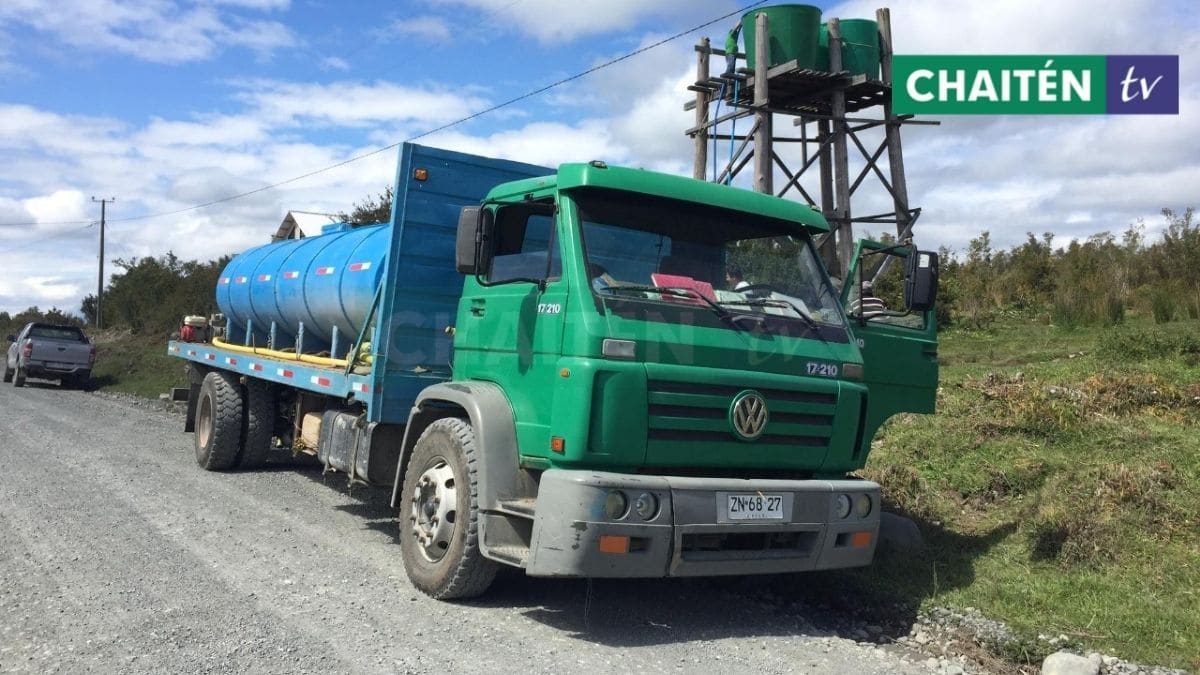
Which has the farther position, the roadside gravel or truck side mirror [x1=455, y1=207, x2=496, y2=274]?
truck side mirror [x1=455, y1=207, x2=496, y2=274]

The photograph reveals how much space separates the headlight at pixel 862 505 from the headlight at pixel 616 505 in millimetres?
1496

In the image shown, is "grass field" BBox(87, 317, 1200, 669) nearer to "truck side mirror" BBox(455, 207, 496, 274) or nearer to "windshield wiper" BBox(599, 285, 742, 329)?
"windshield wiper" BBox(599, 285, 742, 329)

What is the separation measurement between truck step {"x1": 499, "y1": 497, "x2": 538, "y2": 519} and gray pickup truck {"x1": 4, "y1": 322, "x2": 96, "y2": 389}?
2241cm

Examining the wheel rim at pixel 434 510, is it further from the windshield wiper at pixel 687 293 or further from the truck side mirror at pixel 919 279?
the truck side mirror at pixel 919 279

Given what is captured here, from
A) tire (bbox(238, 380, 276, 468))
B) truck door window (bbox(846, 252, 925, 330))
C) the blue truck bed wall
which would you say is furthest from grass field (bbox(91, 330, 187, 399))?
truck door window (bbox(846, 252, 925, 330))

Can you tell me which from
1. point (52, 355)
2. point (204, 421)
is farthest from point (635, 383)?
point (52, 355)

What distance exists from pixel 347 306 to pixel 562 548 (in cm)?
395

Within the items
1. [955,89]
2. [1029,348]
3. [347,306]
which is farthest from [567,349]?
[1029,348]

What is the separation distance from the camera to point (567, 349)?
5109mm

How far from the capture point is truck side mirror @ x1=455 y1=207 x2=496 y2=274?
5.69 m

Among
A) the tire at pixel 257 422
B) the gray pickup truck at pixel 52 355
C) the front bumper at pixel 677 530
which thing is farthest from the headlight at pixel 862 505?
the gray pickup truck at pixel 52 355

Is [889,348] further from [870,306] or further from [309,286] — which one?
[309,286]

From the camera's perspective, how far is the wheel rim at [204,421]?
1052cm

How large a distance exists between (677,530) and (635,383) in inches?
29.6
